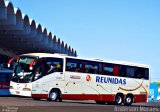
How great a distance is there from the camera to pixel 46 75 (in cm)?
2336

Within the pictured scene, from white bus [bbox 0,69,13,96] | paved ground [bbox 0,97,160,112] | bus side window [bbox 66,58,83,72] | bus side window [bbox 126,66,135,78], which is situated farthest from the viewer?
white bus [bbox 0,69,13,96]

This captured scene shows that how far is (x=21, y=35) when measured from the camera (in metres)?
39.6

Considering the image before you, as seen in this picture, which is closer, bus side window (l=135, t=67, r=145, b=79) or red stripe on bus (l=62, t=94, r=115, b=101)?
red stripe on bus (l=62, t=94, r=115, b=101)

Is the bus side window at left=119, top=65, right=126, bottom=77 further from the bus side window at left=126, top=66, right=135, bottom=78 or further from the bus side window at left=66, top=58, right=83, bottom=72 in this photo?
the bus side window at left=66, top=58, right=83, bottom=72

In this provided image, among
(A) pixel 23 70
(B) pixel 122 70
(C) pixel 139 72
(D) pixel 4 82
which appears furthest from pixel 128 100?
(D) pixel 4 82

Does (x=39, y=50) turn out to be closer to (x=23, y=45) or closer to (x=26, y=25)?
(x=23, y=45)

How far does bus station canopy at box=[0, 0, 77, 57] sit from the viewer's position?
32.4m

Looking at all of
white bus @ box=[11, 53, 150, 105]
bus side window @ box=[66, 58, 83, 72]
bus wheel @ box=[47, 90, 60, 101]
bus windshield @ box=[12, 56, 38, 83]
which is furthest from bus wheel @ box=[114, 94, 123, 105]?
bus windshield @ box=[12, 56, 38, 83]

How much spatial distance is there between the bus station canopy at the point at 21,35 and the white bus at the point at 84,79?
7.88 metres

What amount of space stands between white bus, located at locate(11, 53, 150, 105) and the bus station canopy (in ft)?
25.9

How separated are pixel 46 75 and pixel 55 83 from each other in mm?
866

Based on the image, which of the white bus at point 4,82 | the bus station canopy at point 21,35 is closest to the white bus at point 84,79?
the bus station canopy at point 21,35

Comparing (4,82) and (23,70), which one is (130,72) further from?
(4,82)

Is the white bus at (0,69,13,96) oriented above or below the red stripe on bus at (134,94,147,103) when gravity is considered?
above
